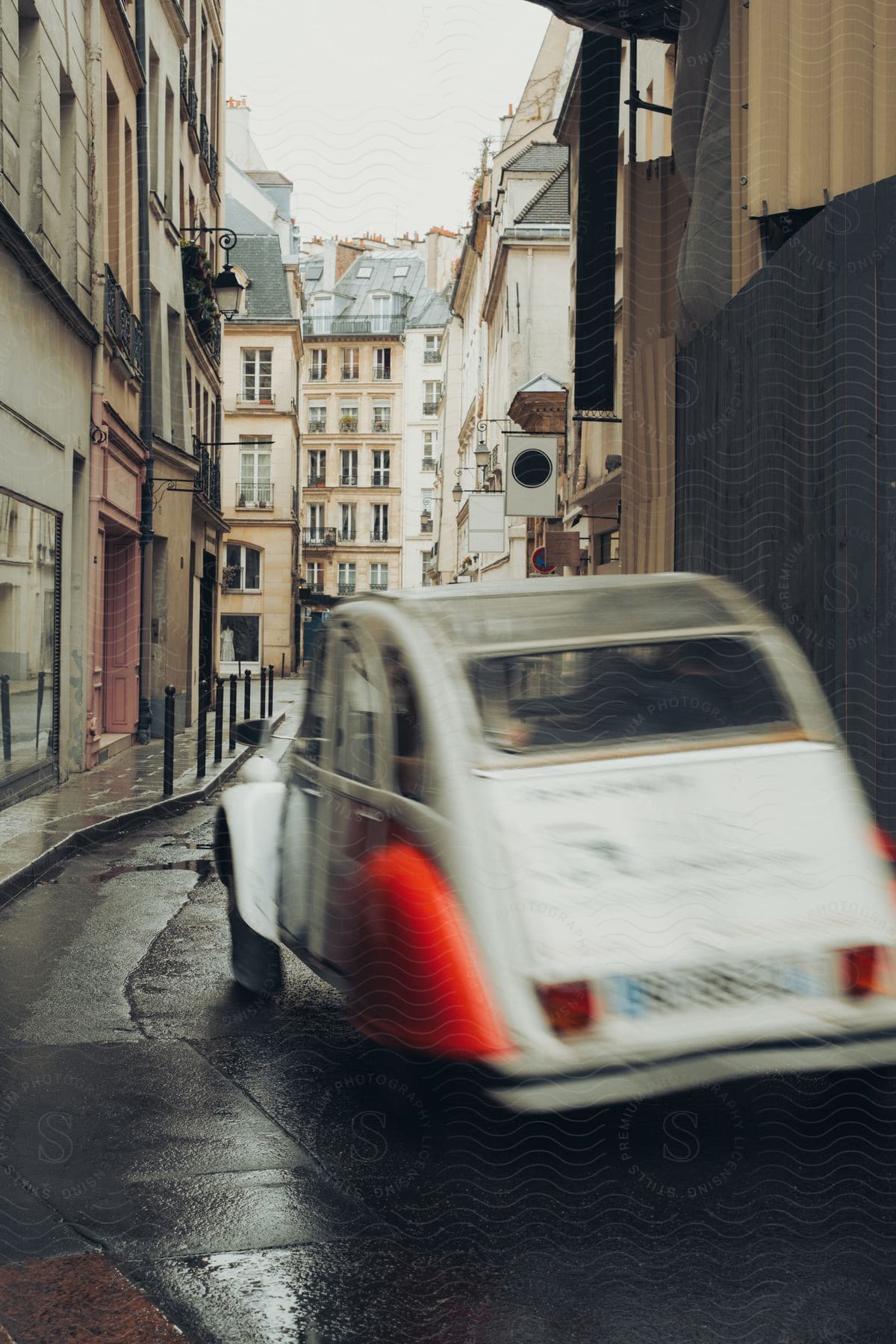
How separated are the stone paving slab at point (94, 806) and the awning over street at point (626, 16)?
19.6ft

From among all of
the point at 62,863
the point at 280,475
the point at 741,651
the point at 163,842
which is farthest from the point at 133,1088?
the point at 280,475

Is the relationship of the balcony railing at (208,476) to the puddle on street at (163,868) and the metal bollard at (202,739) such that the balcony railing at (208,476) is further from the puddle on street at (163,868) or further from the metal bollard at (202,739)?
the puddle on street at (163,868)

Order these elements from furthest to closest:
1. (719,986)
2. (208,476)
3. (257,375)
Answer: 1. (257,375)
2. (208,476)
3. (719,986)

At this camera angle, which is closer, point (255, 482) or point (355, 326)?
point (255, 482)

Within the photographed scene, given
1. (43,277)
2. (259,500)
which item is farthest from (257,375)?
(43,277)

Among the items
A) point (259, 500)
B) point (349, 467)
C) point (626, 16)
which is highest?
point (349, 467)

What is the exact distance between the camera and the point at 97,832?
10.3 metres

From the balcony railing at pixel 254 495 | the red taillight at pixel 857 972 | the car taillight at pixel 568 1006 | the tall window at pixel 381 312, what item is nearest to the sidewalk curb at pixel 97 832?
the car taillight at pixel 568 1006

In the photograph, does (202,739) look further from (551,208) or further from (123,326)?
(551,208)

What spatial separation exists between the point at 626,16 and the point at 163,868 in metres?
7.41

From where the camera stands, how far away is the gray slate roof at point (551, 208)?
31.7m

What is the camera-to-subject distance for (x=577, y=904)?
3.54 metres

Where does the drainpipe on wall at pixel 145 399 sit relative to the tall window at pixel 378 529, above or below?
below

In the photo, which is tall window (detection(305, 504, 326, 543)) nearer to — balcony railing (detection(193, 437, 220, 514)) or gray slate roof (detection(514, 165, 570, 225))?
gray slate roof (detection(514, 165, 570, 225))
